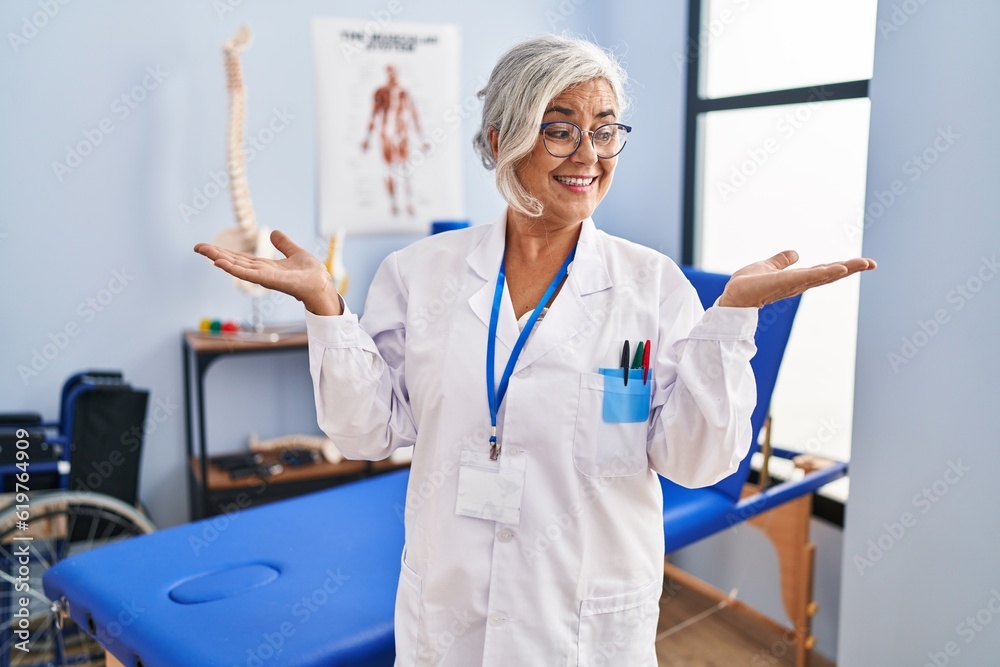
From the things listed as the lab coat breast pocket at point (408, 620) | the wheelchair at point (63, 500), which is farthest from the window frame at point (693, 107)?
the lab coat breast pocket at point (408, 620)

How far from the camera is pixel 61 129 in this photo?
2.85m

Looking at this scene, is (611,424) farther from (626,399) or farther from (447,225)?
(447,225)

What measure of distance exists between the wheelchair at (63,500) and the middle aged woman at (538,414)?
5.01ft

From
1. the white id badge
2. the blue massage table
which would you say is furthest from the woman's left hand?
the blue massage table

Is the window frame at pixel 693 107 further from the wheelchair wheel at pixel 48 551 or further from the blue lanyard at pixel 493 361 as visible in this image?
the wheelchair wheel at pixel 48 551

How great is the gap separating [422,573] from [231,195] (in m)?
1.97

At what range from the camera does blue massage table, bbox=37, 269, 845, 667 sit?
1579mm

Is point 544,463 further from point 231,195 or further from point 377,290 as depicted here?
point 231,195

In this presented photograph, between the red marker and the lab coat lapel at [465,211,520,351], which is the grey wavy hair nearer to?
the lab coat lapel at [465,211,520,351]

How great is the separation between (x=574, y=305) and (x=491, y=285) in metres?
0.14

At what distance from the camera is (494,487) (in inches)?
50.7

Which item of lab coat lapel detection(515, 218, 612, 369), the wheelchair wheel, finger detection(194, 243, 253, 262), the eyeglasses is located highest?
the eyeglasses

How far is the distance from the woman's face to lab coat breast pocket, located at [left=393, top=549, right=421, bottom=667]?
639 mm

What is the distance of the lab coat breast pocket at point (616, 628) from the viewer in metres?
1.31
